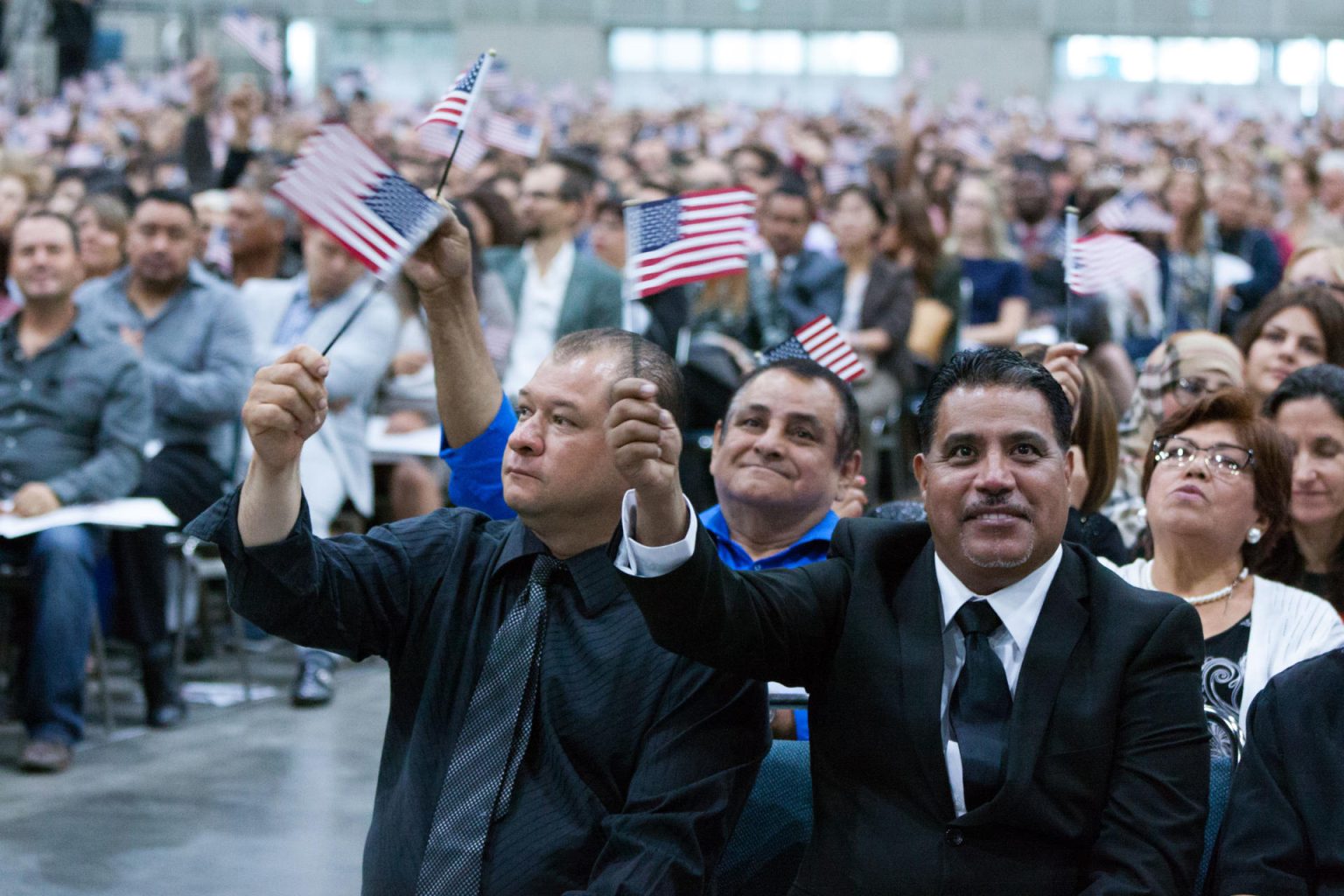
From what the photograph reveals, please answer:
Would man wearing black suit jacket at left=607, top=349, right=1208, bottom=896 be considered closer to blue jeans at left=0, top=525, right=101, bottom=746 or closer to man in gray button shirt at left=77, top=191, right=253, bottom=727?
blue jeans at left=0, top=525, right=101, bottom=746

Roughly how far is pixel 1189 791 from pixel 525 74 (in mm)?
29701

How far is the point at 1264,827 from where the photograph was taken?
2.44 metres

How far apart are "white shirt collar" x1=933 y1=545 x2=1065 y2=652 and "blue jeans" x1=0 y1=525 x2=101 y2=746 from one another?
364cm

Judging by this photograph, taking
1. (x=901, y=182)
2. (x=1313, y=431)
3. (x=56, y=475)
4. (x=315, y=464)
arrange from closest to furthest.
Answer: (x=1313, y=431)
(x=56, y=475)
(x=315, y=464)
(x=901, y=182)

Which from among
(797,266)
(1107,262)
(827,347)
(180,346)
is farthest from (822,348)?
(797,266)

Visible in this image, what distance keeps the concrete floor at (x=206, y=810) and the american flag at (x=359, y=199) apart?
200cm

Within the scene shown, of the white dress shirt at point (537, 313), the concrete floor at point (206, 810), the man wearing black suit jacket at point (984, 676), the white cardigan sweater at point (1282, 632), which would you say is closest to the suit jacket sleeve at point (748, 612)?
the man wearing black suit jacket at point (984, 676)

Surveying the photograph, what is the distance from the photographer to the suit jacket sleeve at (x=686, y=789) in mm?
2393

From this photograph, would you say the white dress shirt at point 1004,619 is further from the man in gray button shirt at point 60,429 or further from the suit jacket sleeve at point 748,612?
the man in gray button shirt at point 60,429

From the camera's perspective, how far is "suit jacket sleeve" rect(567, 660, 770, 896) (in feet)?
7.85

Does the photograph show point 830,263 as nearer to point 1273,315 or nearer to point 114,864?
point 1273,315

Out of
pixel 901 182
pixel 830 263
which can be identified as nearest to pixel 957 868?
pixel 830 263

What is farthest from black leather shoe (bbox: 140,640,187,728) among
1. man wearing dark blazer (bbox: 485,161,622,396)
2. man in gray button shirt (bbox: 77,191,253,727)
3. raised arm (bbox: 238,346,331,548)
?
raised arm (bbox: 238,346,331,548)

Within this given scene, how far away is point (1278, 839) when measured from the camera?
242 cm
